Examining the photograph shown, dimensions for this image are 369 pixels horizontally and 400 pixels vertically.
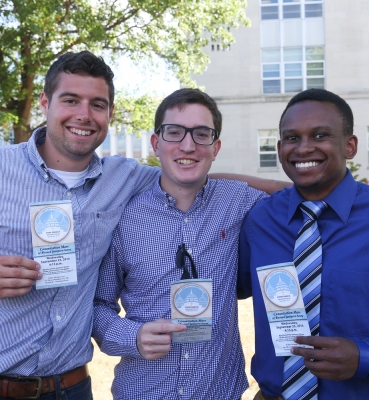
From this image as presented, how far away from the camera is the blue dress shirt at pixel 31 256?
268 cm

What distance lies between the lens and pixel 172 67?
1541cm

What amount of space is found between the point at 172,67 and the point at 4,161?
13.2m

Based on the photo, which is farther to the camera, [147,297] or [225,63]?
[225,63]

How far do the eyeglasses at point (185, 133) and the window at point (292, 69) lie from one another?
1055 inches

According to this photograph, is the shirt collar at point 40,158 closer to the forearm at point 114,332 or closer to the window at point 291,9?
the forearm at point 114,332

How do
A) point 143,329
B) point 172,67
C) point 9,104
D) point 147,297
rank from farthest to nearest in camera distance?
point 172,67 → point 9,104 → point 147,297 → point 143,329

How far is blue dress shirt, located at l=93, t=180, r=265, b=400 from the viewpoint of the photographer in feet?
8.82

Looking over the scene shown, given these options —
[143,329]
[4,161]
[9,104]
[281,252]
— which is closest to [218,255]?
[281,252]

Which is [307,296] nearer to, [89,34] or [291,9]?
[89,34]

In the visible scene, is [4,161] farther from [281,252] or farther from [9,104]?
[9,104]

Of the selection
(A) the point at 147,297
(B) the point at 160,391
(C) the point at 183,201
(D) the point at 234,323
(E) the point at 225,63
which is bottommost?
(B) the point at 160,391

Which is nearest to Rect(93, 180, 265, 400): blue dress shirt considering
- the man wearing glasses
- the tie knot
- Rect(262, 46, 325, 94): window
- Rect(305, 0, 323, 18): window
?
the man wearing glasses

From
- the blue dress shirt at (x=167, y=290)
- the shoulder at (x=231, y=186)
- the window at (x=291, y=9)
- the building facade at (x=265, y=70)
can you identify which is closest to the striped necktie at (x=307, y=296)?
the blue dress shirt at (x=167, y=290)

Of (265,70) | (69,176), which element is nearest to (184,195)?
(69,176)
